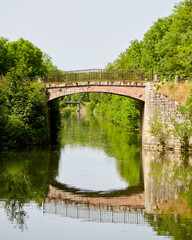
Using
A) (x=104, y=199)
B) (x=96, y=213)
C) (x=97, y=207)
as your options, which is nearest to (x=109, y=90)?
(x=104, y=199)

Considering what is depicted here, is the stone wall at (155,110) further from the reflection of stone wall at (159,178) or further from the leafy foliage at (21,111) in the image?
the leafy foliage at (21,111)

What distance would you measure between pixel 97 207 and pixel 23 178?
553cm

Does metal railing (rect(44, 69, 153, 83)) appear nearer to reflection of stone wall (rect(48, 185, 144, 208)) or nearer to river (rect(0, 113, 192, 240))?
river (rect(0, 113, 192, 240))

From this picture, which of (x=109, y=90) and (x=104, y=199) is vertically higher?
(x=109, y=90)

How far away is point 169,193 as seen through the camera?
1677cm

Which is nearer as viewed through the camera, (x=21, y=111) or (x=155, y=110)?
(x=155, y=110)

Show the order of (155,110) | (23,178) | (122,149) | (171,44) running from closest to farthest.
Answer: (23,178), (155,110), (122,149), (171,44)

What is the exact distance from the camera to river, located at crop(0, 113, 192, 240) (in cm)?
1241

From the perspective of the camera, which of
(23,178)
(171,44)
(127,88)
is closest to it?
(23,178)

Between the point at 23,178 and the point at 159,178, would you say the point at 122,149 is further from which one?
the point at 23,178

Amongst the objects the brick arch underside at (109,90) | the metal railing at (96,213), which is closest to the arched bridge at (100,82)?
the brick arch underside at (109,90)

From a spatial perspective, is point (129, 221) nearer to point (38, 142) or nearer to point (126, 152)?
point (126, 152)

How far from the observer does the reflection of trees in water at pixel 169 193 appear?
12539 millimetres

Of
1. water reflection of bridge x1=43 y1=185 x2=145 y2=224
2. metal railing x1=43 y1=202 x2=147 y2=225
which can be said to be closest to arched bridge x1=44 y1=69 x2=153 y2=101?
water reflection of bridge x1=43 y1=185 x2=145 y2=224
